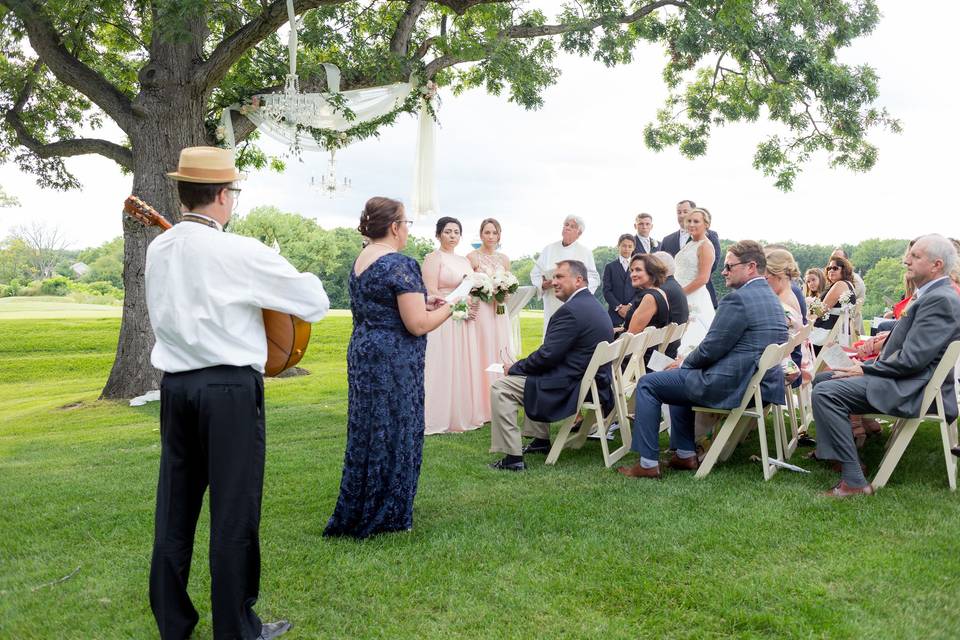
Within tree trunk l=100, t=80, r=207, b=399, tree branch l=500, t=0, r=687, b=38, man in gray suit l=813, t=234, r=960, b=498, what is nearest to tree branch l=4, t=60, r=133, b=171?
tree trunk l=100, t=80, r=207, b=399

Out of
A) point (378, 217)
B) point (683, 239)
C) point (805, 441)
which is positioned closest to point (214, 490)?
point (378, 217)

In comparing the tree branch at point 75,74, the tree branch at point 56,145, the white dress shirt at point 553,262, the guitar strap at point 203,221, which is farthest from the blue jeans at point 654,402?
the tree branch at point 56,145

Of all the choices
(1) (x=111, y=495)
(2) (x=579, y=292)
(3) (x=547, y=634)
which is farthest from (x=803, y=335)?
(1) (x=111, y=495)

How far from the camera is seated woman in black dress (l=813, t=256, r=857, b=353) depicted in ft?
31.2

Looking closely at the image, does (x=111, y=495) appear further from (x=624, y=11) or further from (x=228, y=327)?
(x=624, y=11)

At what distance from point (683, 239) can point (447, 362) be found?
10.4ft

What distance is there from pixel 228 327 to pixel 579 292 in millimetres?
3954

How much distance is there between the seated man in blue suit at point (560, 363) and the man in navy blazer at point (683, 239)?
272 centimetres

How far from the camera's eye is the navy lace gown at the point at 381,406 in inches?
183

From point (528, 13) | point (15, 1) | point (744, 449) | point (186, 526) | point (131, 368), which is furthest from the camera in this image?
point (528, 13)

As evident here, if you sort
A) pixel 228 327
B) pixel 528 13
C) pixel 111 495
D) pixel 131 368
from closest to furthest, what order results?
pixel 228 327, pixel 111 495, pixel 131 368, pixel 528 13

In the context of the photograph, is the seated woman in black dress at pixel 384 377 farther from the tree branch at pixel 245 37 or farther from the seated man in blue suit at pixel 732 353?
the tree branch at pixel 245 37

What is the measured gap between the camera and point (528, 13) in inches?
520

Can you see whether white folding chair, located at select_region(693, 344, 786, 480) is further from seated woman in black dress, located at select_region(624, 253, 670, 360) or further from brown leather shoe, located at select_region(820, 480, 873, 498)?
seated woman in black dress, located at select_region(624, 253, 670, 360)
